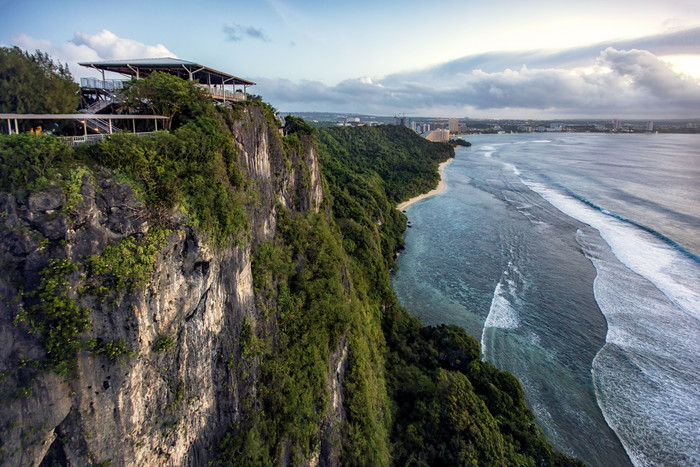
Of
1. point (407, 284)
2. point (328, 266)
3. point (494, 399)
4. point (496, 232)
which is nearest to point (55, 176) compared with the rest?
point (328, 266)

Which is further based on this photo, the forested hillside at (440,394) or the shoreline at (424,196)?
the shoreline at (424,196)

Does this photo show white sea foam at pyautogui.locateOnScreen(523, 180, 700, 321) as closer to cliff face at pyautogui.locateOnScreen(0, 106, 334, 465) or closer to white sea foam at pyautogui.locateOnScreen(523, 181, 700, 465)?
white sea foam at pyautogui.locateOnScreen(523, 181, 700, 465)

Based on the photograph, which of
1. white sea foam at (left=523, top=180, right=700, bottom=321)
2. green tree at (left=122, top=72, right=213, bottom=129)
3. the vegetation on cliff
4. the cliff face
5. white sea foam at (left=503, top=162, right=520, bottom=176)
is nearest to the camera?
the cliff face

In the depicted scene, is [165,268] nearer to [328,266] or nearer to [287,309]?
[287,309]

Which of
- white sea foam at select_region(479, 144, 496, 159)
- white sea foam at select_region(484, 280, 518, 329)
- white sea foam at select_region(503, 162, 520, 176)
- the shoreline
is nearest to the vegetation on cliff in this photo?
white sea foam at select_region(484, 280, 518, 329)

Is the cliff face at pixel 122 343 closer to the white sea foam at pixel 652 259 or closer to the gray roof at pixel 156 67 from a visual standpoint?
the gray roof at pixel 156 67

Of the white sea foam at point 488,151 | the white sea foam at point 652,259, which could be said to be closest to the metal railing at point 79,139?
the white sea foam at point 652,259
